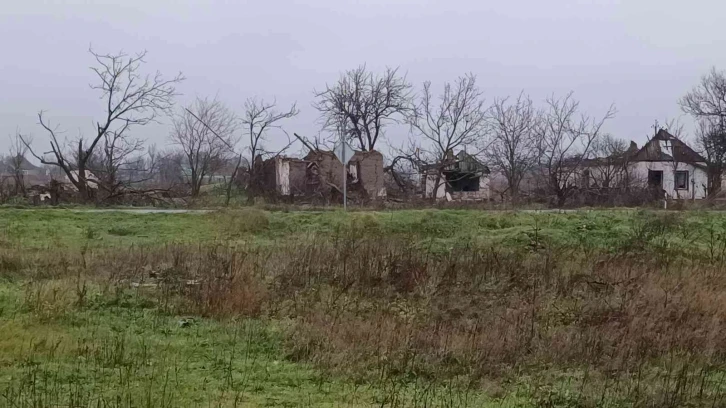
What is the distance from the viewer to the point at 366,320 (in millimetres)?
8844

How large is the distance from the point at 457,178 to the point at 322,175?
838 cm

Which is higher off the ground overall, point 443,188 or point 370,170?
point 370,170

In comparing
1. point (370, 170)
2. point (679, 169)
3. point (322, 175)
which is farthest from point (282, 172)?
point (679, 169)

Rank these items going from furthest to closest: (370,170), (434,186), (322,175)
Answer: (370,170)
(434,186)
(322,175)

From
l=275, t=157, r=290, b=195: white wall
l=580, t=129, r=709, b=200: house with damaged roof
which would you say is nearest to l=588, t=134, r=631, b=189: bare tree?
l=580, t=129, r=709, b=200: house with damaged roof

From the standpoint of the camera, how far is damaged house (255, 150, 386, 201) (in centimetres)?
3309

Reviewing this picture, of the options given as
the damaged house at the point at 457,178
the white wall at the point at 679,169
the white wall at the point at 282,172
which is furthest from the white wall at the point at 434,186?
the white wall at the point at 679,169

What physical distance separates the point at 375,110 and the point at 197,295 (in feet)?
105

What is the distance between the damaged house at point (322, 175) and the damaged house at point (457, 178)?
2620 millimetres

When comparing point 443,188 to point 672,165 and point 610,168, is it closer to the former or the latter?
point 610,168

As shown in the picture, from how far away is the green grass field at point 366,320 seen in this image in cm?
610

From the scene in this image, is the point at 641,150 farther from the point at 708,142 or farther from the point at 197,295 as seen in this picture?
the point at 197,295

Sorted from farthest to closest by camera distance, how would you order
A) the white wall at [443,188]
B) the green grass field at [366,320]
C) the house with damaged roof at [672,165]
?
the house with damaged roof at [672,165]
the white wall at [443,188]
the green grass field at [366,320]

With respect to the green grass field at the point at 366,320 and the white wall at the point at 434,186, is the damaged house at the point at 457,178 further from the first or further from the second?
the green grass field at the point at 366,320
